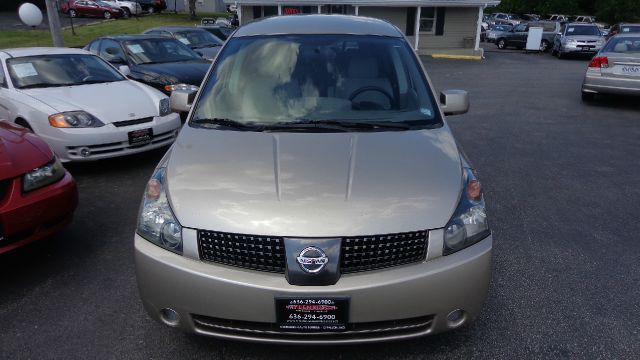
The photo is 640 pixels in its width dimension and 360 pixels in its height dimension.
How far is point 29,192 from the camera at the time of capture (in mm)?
3201

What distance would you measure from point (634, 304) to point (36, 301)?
12.9 ft

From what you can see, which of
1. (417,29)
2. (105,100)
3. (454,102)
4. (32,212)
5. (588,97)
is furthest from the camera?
(417,29)

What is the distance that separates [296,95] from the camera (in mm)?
3176

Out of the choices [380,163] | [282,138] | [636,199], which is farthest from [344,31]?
[636,199]

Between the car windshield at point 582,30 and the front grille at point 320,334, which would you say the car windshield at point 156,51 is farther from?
the car windshield at point 582,30

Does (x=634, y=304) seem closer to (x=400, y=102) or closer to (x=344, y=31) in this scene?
(x=400, y=102)

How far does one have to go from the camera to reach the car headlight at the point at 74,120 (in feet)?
17.7

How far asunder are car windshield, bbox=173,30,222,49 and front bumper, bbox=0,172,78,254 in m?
9.63

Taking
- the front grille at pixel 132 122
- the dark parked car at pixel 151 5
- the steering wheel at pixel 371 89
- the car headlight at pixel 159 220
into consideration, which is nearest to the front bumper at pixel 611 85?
the steering wheel at pixel 371 89

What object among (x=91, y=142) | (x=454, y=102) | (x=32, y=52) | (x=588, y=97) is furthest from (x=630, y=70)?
(x=32, y=52)

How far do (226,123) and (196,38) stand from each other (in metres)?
10.8

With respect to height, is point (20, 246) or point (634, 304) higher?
point (20, 246)

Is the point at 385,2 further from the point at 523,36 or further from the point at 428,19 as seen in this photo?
the point at 523,36

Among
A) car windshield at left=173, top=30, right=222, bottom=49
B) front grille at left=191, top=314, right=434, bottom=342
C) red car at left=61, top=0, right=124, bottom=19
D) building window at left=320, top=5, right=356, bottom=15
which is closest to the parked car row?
red car at left=61, top=0, right=124, bottom=19
